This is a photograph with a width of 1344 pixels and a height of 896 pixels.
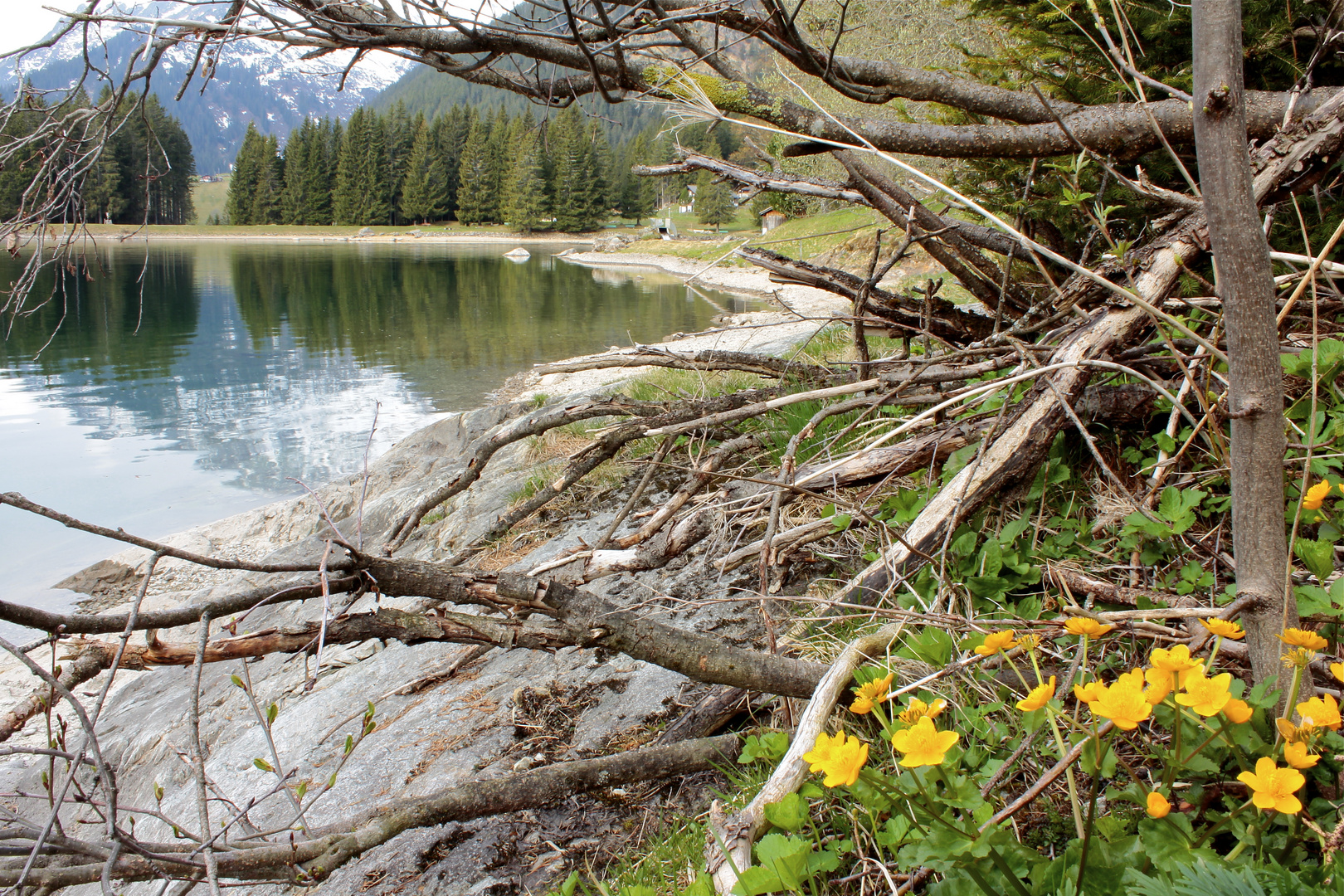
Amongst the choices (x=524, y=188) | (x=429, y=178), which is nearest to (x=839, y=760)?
(x=524, y=188)

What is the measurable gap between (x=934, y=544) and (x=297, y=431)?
1167 centimetres

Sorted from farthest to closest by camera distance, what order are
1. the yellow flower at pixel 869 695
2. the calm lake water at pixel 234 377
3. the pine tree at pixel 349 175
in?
the pine tree at pixel 349 175 < the calm lake water at pixel 234 377 < the yellow flower at pixel 869 695

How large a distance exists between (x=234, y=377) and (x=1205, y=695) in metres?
17.6

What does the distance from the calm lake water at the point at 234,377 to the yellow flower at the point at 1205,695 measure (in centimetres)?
278

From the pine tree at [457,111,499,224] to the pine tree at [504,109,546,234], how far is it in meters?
3.15

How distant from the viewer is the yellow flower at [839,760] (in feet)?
3.42

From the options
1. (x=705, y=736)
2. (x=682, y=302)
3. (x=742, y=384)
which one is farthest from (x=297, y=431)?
(x=682, y=302)

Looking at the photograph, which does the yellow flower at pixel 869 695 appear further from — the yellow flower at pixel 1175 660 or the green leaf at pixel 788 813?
the yellow flower at pixel 1175 660

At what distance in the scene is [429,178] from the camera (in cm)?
8025

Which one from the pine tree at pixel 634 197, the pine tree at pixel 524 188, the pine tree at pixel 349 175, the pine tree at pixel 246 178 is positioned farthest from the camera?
the pine tree at pixel 634 197

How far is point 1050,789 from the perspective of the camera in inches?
61.2

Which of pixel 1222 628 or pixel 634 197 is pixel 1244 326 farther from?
pixel 634 197

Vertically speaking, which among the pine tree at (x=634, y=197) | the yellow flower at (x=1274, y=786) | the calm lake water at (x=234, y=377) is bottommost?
the calm lake water at (x=234, y=377)

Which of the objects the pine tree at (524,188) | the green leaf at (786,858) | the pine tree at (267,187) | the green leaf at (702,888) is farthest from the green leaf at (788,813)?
the pine tree at (267,187)
